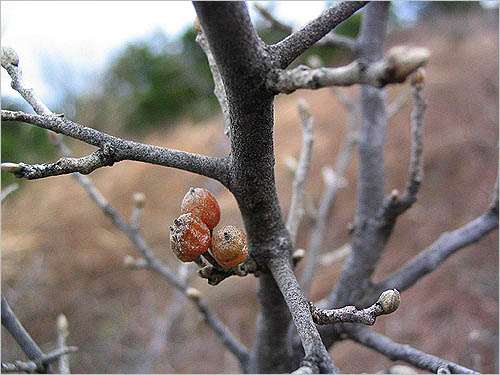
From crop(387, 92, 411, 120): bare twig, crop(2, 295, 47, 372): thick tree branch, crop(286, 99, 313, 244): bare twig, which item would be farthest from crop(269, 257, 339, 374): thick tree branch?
crop(387, 92, 411, 120): bare twig

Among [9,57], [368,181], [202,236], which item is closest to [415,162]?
[368,181]

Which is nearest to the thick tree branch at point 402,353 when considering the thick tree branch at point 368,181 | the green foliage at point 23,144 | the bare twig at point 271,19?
the thick tree branch at point 368,181

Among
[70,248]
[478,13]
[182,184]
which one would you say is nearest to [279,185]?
[182,184]

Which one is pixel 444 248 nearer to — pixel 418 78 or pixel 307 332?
pixel 418 78

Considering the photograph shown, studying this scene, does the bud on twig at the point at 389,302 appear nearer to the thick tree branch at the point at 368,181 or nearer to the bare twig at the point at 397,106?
the thick tree branch at the point at 368,181

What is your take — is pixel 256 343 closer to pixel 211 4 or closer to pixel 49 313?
pixel 211 4
